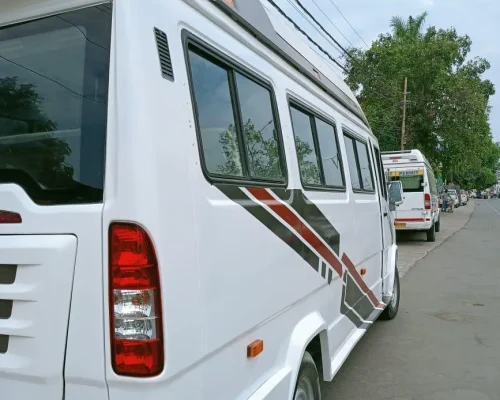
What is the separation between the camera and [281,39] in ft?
10.2

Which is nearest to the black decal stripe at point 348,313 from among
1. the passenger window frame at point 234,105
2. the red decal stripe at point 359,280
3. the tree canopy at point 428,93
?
the red decal stripe at point 359,280

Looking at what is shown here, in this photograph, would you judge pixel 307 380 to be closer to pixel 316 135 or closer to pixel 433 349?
pixel 316 135

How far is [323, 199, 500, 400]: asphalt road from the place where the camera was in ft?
14.4

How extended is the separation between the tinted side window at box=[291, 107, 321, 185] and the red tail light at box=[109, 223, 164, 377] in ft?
5.32

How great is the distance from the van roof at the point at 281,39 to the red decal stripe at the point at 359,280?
54.6 inches

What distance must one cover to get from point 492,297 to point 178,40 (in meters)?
7.84

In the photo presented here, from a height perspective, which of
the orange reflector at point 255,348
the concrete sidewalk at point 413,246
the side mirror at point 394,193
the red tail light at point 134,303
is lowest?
the concrete sidewalk at point 413,246

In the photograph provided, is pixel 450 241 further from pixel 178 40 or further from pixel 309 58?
pixel 178 40

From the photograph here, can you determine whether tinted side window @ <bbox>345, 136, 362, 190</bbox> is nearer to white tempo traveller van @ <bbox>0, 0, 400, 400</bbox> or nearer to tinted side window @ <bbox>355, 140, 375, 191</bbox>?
tinted side window @ <bbox>355, 140, 375, 191</bbox>

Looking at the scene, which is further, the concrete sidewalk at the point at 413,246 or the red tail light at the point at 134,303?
the concrete sidewalk at the point at 413,246

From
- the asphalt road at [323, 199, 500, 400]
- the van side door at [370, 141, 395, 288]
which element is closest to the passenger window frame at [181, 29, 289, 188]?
the asphalt road at [323, 199, 500, 400]

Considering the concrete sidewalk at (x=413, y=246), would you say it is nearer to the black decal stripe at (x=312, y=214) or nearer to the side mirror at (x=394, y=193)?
the side mirror at (x=394, y=193)

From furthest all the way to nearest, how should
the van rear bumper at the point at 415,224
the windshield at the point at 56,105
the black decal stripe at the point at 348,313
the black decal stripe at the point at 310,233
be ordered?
the van rear bumper at the point at 415,224 → the black decal stripe at the point at 348,313 → the black decal stripe at the point at 310,233 → the windshield at the point at 56,105

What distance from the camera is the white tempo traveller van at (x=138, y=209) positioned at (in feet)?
5.42
